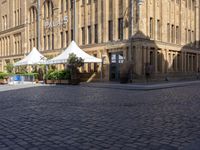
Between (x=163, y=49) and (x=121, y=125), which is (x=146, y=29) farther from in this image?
(x=121, y=125)

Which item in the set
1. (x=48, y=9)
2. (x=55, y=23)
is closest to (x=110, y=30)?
(x=55, y=23)

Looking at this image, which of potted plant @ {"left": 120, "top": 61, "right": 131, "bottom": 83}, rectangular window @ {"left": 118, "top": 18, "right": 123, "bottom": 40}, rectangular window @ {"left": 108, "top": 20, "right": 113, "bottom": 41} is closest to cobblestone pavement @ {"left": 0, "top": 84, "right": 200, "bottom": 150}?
potted plant @ {"left": 120, "top": 61, "right": 131, "bottom": 83}

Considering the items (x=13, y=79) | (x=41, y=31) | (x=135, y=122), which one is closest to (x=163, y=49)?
(x=13, y=79)

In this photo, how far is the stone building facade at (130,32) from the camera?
3038 centimetres

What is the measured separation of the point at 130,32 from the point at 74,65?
672 cm

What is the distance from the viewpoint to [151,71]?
30.2 meters

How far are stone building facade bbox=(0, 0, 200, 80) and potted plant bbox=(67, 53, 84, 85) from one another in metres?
4.86

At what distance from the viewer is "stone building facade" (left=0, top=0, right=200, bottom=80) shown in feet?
99.7

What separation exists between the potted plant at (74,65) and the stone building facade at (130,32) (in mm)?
4856

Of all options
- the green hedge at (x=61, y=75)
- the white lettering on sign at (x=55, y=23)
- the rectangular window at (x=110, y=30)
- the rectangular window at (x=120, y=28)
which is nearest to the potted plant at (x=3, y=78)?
the green hedge at (x=61, y=75)

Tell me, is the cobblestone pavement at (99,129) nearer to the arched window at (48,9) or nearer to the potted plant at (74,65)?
the potted plant at (74,65)

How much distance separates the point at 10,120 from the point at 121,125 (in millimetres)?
3171

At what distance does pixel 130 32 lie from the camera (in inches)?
1198

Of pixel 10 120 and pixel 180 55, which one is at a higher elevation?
pixel 180 55
